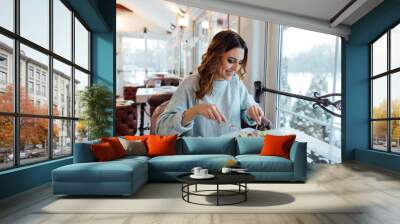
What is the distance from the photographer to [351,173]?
7035 mm

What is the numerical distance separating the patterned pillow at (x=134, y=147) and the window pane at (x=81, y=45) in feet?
6.76

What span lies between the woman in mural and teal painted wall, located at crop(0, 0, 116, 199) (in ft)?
5.10

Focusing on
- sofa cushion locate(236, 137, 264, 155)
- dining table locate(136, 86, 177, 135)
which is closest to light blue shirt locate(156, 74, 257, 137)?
dining table locate(136, 86, 177, 135)

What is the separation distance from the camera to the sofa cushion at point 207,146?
6.73 meters

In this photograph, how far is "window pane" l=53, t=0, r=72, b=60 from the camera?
6519 millimetres

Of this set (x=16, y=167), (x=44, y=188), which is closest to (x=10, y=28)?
(x=16, y=167)

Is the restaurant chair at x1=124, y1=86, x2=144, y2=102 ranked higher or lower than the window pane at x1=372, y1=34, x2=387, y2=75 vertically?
lower

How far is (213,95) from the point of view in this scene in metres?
7.61

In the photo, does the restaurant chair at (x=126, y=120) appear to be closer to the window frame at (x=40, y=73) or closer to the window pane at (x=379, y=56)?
the window frame at (x=40, y=73)

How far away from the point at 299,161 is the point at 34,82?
4.00m

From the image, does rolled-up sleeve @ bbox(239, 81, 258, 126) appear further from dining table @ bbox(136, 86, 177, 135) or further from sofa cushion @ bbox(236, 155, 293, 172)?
sofa cushion @ bbox(236, 155, 293, 172)

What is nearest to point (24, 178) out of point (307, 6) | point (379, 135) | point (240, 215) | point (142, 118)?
point (240, 215)

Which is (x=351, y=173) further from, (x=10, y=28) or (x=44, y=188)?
(x=10, y=28)

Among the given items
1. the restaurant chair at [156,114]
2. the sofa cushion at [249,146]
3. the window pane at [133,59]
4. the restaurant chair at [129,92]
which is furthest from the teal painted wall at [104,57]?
the window pane at [133,59]
